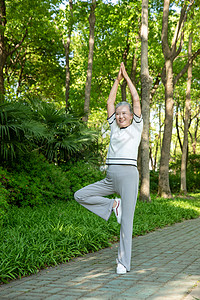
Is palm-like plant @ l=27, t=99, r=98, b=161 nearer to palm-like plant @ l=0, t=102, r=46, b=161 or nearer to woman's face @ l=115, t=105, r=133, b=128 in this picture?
palm-like plant @ l=0, t=102, r=46, b=161

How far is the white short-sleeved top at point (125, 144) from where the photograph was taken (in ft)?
15.5

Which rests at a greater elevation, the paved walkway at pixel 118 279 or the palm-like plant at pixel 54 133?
the palm-like plant at pixel 54 133

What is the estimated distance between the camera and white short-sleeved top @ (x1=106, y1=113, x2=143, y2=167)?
15.5 ft

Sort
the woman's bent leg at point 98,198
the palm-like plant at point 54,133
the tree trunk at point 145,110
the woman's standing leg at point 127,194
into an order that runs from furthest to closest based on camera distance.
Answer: the tree trunk at point 145,110, the palm-like plant at point 54,133, the woman's bent leg at point 98,198, the woman's standing leg at point 127,194

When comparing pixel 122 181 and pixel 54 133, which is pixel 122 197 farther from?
pixel 54 133

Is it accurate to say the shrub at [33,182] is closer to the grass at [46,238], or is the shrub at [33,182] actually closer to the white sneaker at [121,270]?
the grass at [46,238]

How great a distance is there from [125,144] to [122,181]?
478mm

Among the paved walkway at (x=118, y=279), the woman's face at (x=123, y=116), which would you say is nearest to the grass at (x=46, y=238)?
the paved walkway at (x=118, y=279)

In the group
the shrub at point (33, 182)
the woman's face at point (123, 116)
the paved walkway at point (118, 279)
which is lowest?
the paved walkway at point (118, 279)

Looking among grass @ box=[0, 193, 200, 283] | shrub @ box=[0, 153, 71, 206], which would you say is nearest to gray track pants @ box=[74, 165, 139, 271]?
grass @ box=[0, 193, 200, 283]

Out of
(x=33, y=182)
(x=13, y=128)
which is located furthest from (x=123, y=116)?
(x=33, y=182)

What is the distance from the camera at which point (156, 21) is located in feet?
72.3

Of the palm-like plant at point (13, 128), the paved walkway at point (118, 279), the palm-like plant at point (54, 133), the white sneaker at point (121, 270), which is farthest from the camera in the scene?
the palm-like plant at point (54, 133)

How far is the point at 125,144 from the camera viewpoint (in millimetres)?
4742
